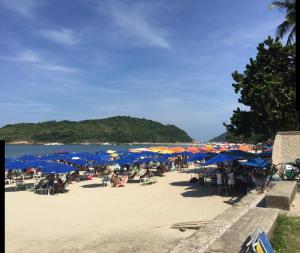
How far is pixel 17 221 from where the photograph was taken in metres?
12.9

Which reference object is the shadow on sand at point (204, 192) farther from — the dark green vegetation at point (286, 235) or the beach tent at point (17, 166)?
the beach tent at point (17, 166)

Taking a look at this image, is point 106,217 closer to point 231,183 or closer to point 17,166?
point 231,183

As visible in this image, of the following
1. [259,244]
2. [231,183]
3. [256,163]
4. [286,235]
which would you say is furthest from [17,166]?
[259,244]

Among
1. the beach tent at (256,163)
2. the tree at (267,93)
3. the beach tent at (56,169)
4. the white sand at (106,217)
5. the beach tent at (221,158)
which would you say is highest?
the tree at (267,93)

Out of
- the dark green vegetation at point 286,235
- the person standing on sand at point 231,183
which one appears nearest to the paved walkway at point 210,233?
the dark green vegetation at point 286,235

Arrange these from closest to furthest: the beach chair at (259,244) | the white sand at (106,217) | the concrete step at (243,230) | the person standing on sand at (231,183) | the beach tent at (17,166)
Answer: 1. the beach chair at (259,244)
2. the concrete step at (243,230)
3. the white sand at (106,217)
4. the person standing on sand at (231,183)
5. the beach tent at (17,166)

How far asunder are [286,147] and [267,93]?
14.1ft

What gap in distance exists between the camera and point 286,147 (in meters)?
18.2

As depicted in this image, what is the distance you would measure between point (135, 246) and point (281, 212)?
3.98 metres

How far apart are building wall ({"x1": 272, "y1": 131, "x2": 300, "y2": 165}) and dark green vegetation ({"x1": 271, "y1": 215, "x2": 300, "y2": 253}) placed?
32.7ft

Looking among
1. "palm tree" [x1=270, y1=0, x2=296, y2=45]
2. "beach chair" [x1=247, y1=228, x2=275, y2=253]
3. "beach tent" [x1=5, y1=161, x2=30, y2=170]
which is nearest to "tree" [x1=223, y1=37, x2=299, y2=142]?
"palm tree" [x1=270, y1=0, x2=296, y2=45]

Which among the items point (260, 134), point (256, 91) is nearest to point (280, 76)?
point (256, 91)

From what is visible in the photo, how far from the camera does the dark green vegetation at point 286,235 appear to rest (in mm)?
6537

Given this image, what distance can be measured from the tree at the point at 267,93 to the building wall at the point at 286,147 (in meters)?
3.14
